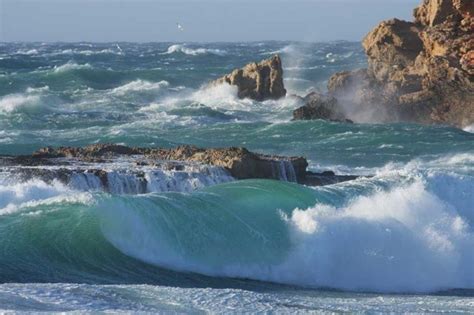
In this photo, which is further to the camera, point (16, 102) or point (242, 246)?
point (16, 102)

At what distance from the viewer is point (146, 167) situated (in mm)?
20266

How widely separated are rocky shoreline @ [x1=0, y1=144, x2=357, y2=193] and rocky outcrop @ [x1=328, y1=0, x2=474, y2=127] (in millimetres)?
12350

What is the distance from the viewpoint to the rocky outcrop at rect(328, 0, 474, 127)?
115 feet

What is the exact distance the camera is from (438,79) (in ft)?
117

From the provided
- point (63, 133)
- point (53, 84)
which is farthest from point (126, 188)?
point (53, 84)

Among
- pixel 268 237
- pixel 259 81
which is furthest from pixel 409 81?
pixel 268 237

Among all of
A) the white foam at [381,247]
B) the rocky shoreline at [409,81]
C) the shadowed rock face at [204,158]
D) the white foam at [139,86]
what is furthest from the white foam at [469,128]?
the white foam at [139,86]

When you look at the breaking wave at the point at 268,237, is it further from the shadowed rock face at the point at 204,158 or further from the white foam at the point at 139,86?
the white foam at the point at 139,86

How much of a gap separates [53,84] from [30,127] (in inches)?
727

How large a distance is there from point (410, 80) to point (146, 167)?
65.8 ft

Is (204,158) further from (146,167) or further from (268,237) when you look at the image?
(268,237)

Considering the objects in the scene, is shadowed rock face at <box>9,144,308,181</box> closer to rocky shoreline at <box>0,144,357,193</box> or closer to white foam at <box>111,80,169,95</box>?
rocky shoreline at <box>0,144,357,193</box>

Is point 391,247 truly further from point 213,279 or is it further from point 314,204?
point 213,279

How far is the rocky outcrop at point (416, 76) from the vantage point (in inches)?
1378
